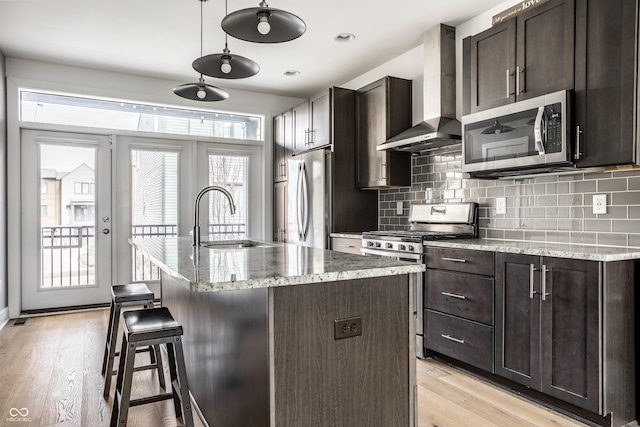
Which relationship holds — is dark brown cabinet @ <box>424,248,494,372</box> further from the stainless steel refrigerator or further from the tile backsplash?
the stainless steel refrigerator

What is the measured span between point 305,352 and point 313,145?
3.55 meters

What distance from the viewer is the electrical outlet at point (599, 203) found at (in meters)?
2.60

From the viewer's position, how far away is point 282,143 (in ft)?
18.1

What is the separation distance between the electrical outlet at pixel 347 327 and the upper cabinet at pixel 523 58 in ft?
6.40

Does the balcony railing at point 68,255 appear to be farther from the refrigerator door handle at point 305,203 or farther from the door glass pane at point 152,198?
the refrigerator door handle at point 305,203

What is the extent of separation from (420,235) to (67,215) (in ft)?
12.6

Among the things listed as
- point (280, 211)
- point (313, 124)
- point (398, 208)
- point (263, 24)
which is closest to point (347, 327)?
point (263, 24)

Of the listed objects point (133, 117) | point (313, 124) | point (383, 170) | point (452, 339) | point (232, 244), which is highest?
point (133, 117)

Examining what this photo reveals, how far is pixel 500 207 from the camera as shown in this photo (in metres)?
3.29

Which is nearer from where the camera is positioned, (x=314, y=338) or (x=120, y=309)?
(x=314, y=338)

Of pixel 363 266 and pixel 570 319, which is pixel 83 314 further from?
pixel 570 319

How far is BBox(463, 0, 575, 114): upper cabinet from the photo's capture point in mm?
2504

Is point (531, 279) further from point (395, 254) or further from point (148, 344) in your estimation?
point (148, 344)

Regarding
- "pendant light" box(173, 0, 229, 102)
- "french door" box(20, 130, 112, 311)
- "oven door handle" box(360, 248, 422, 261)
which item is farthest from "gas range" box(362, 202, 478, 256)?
"french door" box(20, 130, 112, 311)
